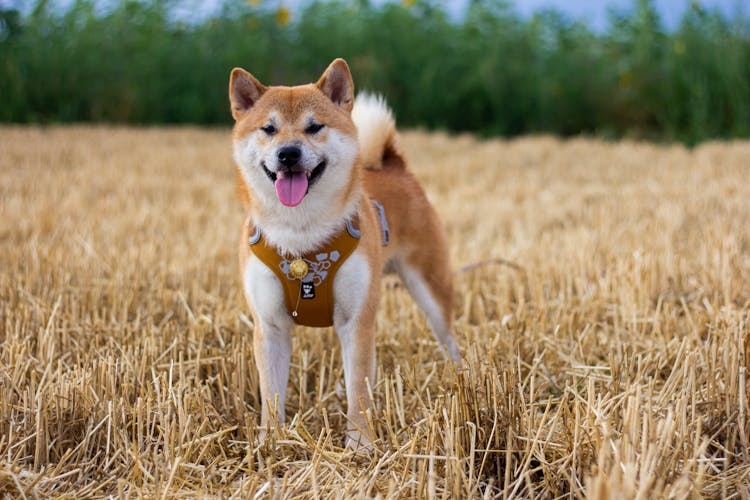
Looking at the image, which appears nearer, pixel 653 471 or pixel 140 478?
pixel 653 471

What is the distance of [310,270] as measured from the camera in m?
2.38

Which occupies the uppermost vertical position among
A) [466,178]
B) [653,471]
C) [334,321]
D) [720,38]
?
[720,38]

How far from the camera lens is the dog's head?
2.34 m

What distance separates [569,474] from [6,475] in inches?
59.0

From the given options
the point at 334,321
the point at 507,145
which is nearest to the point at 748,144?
the point at 507,145

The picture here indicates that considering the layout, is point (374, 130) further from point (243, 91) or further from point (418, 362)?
point (418, 362)

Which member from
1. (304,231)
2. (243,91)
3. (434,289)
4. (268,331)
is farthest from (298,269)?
(434,289)

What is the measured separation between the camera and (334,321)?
247 centimetres

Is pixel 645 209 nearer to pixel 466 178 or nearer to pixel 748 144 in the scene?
pixel 466 178

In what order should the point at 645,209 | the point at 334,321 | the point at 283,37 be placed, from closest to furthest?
1. the point at 334,321
2. the point at 645,209
3. the point at 283,37

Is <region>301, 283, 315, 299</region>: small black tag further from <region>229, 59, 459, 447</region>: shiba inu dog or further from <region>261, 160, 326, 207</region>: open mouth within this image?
<region>261, 160, 326, 207</region>: open mouth

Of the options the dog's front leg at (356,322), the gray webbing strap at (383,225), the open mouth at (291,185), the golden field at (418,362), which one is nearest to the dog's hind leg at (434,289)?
the golden field at (418,362)

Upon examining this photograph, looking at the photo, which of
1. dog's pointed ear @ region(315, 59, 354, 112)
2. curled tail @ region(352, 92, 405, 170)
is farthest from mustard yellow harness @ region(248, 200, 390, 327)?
curled tail @ region(352, 92, 405, 170)

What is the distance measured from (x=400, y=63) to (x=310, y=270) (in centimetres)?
965
